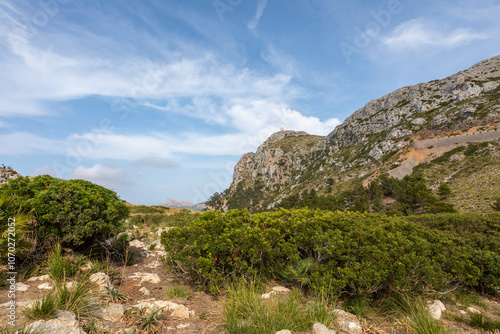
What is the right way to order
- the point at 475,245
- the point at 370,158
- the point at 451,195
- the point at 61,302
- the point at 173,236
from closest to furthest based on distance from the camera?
the point at 61,302 → the point at 173,236 → the point at 475,245 → the point at 451,195 → the point at 370,158

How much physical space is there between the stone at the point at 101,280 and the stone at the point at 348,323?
15.9ft

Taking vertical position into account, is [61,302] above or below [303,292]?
above

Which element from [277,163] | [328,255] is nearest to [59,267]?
[328,255]

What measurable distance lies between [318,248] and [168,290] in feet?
12.7

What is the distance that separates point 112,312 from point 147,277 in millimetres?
2660

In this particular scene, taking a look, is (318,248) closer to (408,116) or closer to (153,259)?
(153,259)

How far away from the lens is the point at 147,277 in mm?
6344

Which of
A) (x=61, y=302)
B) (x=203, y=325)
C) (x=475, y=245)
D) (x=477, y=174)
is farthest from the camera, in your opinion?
(x=477, y=174)

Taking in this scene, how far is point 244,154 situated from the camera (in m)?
183

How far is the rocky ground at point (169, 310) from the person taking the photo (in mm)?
3471

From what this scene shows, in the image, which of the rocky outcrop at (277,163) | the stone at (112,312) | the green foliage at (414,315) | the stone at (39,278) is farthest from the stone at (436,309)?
the rocky outcrop at (277,163)

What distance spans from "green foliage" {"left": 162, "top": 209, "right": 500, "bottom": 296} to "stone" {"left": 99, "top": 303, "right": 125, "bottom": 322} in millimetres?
1614

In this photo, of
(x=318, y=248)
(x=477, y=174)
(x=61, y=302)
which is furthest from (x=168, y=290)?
(x=477, y=174)

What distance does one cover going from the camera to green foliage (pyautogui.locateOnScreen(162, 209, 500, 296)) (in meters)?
4.79
